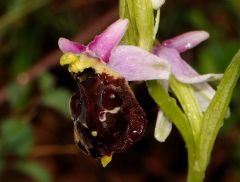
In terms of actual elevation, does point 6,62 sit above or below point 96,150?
below

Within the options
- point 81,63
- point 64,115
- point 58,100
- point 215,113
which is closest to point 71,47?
point 81,63

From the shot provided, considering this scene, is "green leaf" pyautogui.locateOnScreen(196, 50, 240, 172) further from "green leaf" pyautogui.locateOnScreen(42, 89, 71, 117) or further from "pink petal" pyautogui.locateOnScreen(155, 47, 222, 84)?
"green leaf" pyautogui.locateOnScreen(42, 89, 71, 117)

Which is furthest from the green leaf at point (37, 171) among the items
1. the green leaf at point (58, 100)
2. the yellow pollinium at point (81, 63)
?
the yellow pollinium at point (81, 63)

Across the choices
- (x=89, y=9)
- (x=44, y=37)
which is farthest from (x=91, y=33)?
(x=89, y=9)

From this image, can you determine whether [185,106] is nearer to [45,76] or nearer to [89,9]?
[45,76]

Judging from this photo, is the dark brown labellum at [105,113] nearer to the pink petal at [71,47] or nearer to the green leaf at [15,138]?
the pink petal at [71,47]

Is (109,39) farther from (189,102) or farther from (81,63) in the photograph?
(189,102)
